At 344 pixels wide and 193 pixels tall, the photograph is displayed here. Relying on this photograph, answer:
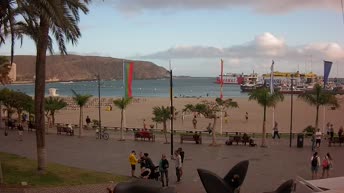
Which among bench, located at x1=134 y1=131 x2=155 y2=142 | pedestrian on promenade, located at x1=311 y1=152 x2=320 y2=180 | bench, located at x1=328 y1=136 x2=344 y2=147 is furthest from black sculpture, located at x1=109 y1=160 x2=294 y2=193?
bench, located at x1=134 y1=131 x2=155 y2=142

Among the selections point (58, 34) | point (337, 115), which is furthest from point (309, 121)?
point (58, 34)

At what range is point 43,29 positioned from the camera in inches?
715

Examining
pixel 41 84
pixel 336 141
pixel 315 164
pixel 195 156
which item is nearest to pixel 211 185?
pixel 315 164

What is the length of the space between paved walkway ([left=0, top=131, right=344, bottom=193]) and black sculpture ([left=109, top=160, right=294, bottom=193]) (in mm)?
3764

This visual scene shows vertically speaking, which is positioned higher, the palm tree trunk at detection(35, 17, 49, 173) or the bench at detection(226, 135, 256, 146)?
the palm tree trunk at detection(35, 17, 49, 173)

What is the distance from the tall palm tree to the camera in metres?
16.0

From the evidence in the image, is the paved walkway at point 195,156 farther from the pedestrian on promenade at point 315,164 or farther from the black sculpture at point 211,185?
the black sculpture at point 211,185

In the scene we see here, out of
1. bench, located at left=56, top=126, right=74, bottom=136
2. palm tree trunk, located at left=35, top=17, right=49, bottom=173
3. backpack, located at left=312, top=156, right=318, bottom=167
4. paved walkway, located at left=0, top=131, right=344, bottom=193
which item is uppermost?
palm tree trunk, located at left=35, top=17, right=49, bottom=173

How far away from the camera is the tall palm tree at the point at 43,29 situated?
16.0 meters

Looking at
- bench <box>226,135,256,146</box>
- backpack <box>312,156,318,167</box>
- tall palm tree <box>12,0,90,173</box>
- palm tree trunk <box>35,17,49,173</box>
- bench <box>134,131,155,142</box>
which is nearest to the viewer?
tall palm tree <box>12,0,90,173</box>

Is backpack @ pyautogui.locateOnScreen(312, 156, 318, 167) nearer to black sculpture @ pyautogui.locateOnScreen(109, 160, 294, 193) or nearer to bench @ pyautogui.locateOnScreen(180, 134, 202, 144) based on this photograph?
black sculpture @ pyautogui.locateOnScreen(109, 160, 294, 193)

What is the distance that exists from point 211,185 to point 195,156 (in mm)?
12825

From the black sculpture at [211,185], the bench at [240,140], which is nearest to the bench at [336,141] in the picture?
the bench at [240,140]

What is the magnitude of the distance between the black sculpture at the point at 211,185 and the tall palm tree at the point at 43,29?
7.56m
